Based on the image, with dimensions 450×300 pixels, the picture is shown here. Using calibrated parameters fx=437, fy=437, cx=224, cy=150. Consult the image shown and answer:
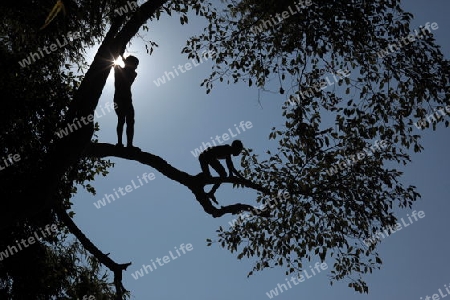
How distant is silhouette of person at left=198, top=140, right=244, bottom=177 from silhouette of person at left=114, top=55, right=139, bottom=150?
2.56 meters

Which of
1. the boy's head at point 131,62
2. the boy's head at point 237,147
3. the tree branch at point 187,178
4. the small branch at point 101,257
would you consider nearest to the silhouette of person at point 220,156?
the boy's head at point 237,147

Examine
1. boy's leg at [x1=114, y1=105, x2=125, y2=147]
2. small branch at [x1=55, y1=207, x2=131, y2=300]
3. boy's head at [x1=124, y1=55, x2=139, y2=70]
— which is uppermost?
boy's head at [x1=124, y1=55, x2=139, y2=70]

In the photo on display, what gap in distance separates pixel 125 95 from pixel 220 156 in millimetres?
3064

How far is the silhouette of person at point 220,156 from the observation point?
36.8 feet

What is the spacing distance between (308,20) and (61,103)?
6399mm

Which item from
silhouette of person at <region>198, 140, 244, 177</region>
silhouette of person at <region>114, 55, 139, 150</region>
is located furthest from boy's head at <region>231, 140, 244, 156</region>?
silhouette of person at <region>114, 55, 139, 150</region>

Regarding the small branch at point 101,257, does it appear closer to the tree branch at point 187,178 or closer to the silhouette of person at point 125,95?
the tree branch at point 187,178

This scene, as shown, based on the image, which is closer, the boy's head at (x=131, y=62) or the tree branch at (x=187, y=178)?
the tree branch at (x=187, y=178)

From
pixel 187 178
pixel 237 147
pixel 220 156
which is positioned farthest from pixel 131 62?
pixel 237 147

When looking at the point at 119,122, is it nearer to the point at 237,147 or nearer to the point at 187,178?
the point at 187,178

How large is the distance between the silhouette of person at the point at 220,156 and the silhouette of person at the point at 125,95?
256 centimetres

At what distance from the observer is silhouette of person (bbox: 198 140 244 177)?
11219 mm

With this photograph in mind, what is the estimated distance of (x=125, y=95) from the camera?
9.41 metres

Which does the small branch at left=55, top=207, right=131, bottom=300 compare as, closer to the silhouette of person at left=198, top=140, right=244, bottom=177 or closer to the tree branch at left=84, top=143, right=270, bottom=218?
the tree branch at left=84, top=143, right=270, bottom=218
